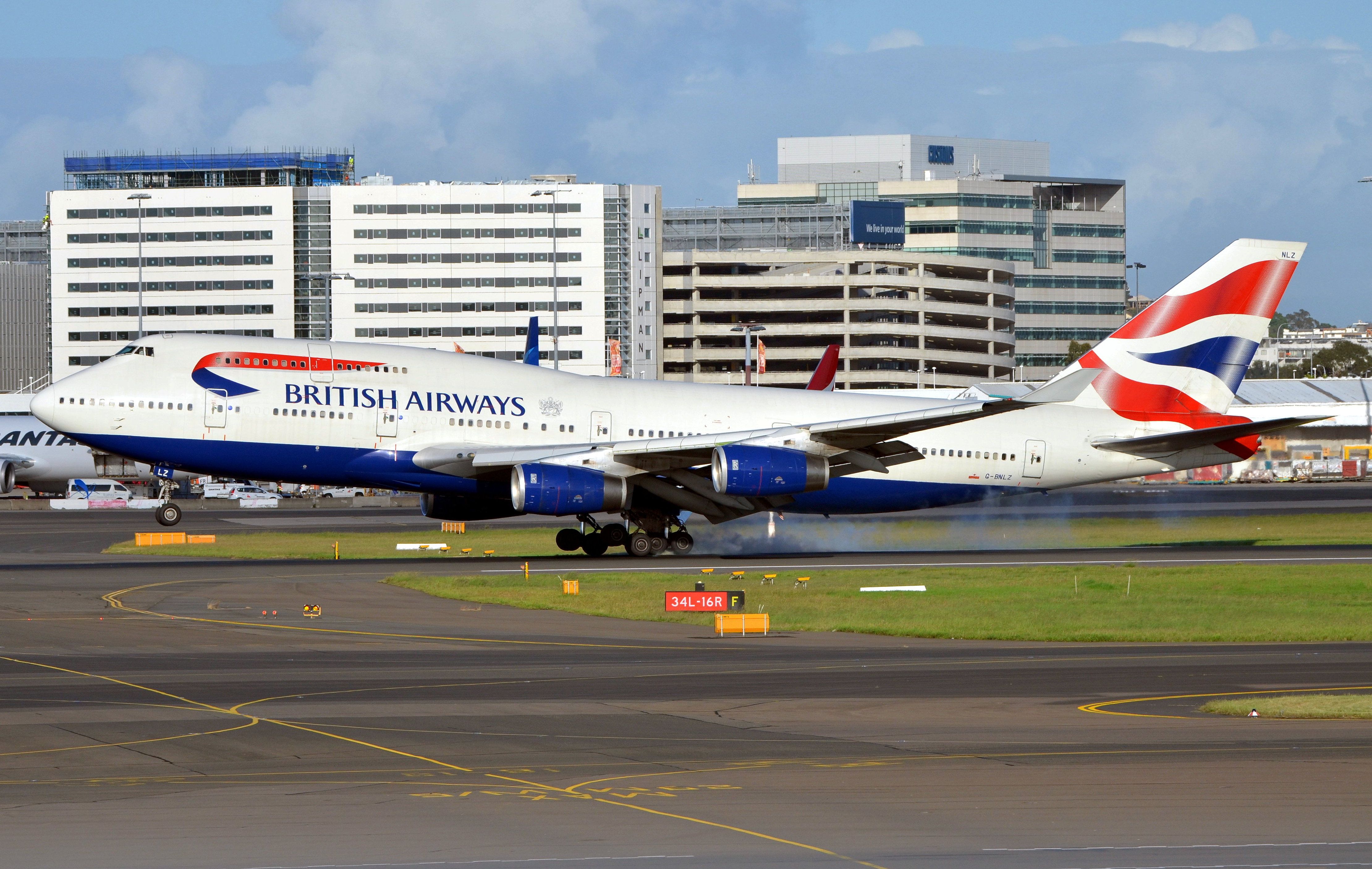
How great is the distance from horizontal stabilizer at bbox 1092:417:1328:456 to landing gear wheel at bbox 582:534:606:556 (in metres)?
16.5

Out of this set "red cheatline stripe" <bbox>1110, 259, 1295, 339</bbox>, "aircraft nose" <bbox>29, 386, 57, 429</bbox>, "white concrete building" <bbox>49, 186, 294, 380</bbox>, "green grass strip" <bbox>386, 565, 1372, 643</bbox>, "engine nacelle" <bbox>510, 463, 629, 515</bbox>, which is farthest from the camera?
"white concrete building" <bbox>49, 186, 294, 380</bbox>

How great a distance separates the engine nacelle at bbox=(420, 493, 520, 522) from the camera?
4491cm

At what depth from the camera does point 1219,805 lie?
548 inches

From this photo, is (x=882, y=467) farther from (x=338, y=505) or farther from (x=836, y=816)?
(x=338, y=505)

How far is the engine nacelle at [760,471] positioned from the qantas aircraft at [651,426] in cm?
6

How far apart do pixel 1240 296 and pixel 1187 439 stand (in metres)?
5.83

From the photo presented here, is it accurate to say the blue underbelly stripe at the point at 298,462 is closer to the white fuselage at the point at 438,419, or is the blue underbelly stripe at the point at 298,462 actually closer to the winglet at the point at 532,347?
the white fuselage at the point at 438,419

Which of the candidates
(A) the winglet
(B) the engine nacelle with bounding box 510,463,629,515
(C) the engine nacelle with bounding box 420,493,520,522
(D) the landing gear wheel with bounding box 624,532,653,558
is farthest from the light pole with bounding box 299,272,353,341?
(B) the engine nacelle with bounding box 510,463,629,515

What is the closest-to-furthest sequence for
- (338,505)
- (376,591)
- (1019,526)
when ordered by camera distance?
(376,591) → (1019,526) → (338,505)

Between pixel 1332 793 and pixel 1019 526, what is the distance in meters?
43.1

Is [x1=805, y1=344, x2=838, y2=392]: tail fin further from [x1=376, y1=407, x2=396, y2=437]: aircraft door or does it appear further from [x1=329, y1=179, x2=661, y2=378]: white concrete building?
[x1=329, y1=179, x2=661, y2=378]: white concrete building

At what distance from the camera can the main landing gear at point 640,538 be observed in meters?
45.4

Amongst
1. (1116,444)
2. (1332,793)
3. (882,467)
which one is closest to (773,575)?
(882,467)

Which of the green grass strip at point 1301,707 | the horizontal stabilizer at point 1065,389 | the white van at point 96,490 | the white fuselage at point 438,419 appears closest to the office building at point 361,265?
the white van at point 96,490
